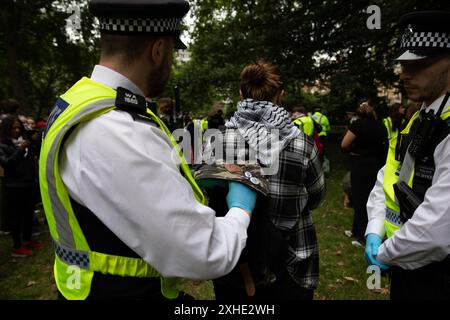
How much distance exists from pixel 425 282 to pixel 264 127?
3.94 ft

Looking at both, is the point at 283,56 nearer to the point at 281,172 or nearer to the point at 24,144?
the point at 24,144

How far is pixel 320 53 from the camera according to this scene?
11250mm

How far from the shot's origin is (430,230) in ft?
4.97

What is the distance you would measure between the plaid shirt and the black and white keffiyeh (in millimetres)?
51

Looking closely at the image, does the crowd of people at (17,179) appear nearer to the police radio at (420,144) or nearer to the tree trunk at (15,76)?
the police radio at (420,144)

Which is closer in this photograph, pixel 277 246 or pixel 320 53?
pixel 277 246

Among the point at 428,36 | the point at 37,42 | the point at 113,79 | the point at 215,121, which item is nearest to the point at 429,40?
the point at 428,36

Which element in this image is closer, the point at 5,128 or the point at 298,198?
the point at 298,198

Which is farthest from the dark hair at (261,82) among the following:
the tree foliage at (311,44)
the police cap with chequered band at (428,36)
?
the tree foliage at (311,44)

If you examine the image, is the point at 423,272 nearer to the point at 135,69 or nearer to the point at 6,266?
the point at 135,69

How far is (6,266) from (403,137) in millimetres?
Answer: 5041

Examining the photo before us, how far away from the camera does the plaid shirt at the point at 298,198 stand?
6.82 feet
